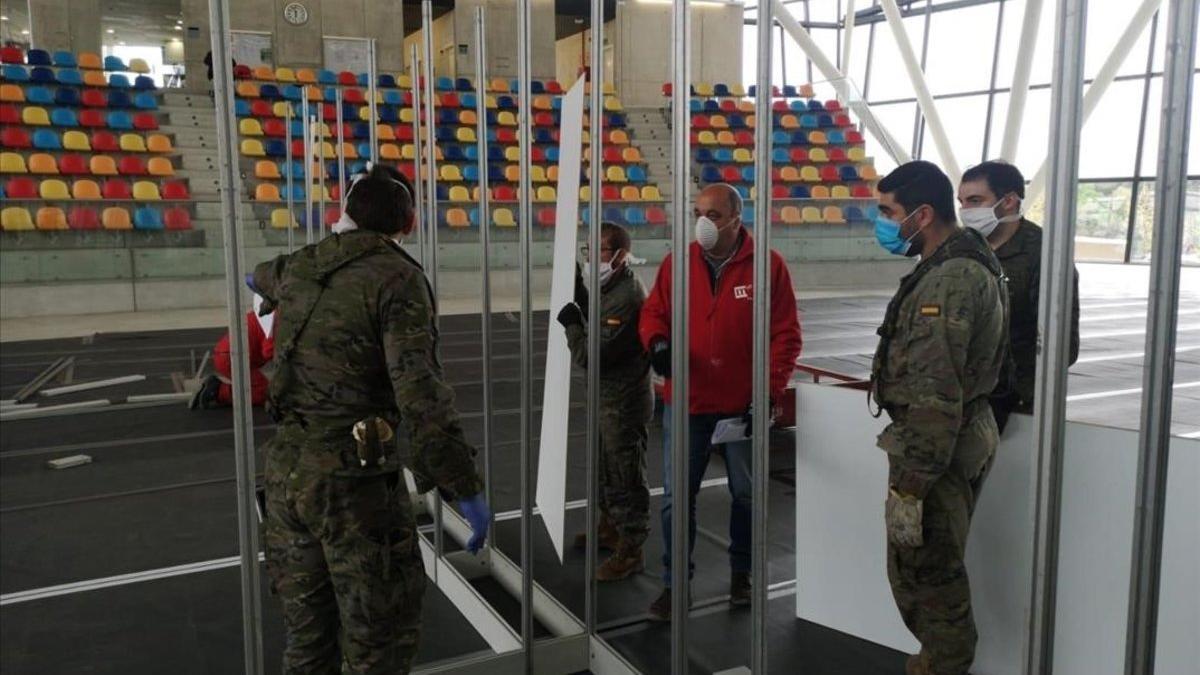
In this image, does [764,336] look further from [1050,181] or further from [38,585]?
[38,585]

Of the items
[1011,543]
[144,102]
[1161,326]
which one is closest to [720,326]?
[1011,543]

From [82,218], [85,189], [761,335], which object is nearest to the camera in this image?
[761,335]

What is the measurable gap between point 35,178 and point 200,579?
37.4 feet

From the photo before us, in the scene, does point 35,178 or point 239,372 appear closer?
point 239,372

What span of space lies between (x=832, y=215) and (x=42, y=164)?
38.0ft

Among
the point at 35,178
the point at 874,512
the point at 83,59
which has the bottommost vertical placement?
the point at 874,512

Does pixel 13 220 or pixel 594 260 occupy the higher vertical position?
pixel 13 220

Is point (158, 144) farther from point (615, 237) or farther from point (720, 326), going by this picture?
point (720, 326)

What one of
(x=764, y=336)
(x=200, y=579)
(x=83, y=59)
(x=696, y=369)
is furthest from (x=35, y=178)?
(x=764, y=336)

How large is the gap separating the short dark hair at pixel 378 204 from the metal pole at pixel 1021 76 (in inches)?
375

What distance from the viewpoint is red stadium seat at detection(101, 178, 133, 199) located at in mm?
12508

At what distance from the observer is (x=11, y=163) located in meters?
12.3

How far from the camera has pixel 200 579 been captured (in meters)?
3.66

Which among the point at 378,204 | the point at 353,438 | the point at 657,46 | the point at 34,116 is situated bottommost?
the point at 353,438
